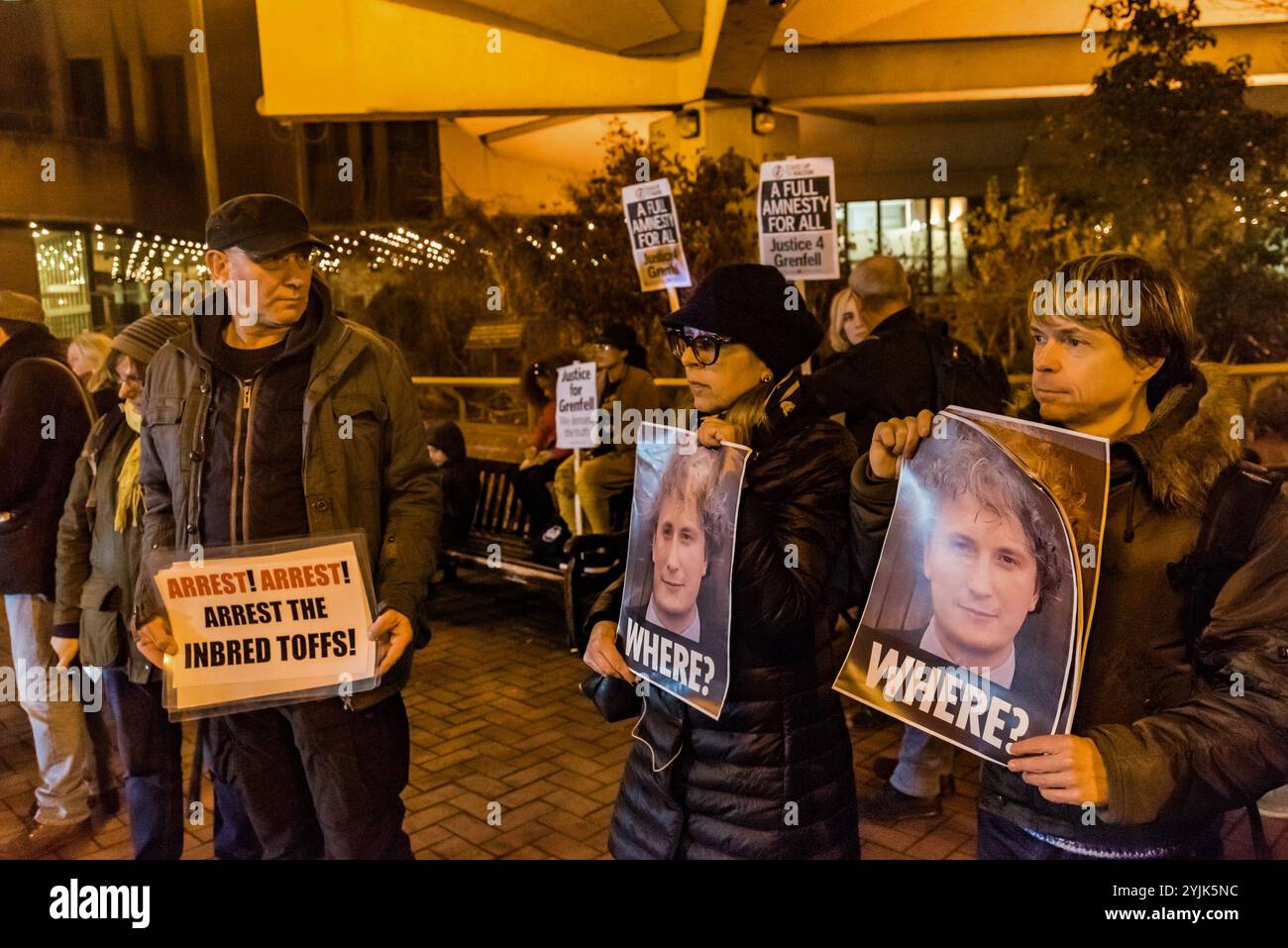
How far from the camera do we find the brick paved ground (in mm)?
4270

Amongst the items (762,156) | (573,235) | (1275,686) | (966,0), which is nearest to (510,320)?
(573,235)

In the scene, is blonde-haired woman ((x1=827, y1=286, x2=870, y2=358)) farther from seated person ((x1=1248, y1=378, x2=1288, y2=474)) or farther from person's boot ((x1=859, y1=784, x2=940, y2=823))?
person's boot ((x1=859, y1=784, x2=940, y2=823))

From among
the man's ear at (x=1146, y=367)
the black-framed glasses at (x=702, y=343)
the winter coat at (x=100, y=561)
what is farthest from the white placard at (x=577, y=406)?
the man's ear at (x=1146, y=367)

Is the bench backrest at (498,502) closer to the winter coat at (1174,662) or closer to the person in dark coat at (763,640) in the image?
the person in dark coat at (763,640)

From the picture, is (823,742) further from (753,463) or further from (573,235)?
(573,235)

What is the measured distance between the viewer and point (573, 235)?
1334cm

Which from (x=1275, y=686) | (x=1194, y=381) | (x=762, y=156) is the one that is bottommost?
(x=1275, y=686)

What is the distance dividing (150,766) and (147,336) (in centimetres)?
152

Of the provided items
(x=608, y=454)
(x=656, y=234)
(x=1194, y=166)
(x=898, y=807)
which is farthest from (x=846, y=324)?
(x=1194, y=166)

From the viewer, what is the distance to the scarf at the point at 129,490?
144 inches

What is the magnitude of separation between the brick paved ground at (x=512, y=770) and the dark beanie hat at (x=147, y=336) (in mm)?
1995

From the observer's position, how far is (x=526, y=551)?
7785 millimetres

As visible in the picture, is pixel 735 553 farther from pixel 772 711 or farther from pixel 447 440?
pixel 447 440

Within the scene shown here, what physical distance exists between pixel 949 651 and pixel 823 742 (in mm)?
560
